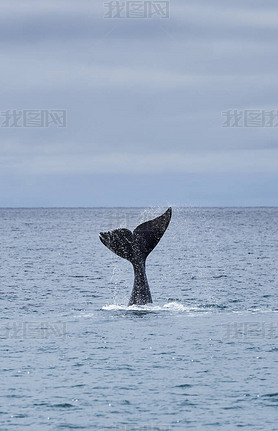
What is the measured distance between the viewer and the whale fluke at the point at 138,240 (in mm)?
25844

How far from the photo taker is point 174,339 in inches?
917

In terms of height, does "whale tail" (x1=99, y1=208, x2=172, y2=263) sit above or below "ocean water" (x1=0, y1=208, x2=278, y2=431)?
above

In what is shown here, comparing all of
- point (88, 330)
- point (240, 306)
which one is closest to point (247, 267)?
point (240, 306)

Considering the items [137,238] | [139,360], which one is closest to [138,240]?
[137,238]

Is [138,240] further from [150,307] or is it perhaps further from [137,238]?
[150,307]

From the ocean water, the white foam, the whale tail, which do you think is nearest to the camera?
the ocean water

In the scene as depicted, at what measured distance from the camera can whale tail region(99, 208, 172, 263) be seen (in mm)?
25844

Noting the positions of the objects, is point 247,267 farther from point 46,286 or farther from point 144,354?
point 144,354

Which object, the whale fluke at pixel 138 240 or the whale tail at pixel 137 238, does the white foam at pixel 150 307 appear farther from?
the whale tail at pixel 137 238

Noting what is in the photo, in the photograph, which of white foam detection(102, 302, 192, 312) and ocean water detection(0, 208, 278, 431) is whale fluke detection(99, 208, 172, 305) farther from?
white foam detection(102, 302, 192, 312)

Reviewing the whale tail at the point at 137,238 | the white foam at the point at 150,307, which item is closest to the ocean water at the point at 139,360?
the white foam at the point at 150,307

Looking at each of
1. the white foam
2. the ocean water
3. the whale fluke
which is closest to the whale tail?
the whale fluke

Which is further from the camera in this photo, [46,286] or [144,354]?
[46,286]

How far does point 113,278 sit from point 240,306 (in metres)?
15.7
